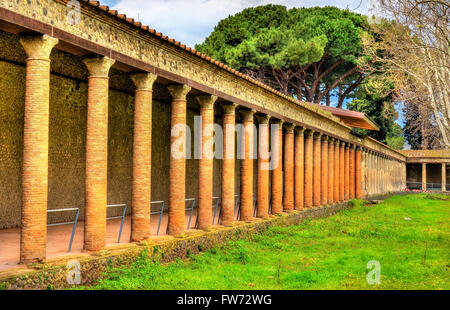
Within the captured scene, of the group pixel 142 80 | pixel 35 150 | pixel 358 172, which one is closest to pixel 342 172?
pixel 358 172

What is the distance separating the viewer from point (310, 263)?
428 inches

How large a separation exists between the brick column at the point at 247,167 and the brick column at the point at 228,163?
1147 millimetres

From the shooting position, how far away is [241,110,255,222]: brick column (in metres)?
15.3

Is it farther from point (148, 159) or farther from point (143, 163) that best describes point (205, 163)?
point (143, 163)

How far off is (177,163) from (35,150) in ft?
15.2

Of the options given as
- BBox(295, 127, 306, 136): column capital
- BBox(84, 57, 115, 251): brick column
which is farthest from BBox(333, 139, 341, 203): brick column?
BBox(84, 57, 115, 251): brick column

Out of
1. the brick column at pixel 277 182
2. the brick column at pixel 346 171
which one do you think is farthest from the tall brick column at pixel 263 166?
the brick column at pixel 346 171

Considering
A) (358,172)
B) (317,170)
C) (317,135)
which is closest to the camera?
(317,170)

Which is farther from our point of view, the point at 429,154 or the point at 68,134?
the point at 429,154

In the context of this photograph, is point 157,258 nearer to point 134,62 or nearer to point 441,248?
point 134,62

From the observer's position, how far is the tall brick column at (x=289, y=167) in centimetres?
1916

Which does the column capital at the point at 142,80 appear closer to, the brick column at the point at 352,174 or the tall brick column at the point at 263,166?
the tall brick column at the point at 263,166

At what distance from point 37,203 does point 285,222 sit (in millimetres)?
12008
